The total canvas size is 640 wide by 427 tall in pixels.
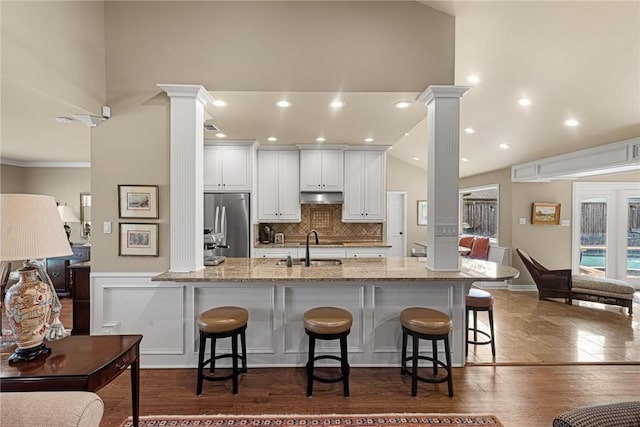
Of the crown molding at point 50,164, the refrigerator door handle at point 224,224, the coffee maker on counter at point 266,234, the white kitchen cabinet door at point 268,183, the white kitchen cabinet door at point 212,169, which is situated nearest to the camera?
the refrigerator door handle at point 224,224

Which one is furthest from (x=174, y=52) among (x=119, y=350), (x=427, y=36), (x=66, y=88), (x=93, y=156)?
(x=119, y=350)

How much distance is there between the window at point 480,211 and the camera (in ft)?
23.6

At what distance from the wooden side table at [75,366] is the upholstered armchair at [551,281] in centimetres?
608

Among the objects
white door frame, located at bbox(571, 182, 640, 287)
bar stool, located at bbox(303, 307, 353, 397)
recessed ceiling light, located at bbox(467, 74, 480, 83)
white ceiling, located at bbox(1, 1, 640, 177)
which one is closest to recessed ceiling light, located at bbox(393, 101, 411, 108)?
white ceiling, located at bbox(1, 1, 640, 177)

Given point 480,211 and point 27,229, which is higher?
point 480,211

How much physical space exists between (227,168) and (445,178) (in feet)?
11.1

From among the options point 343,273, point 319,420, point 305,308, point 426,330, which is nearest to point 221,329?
point 305,308

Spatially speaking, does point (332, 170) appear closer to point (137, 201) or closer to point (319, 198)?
point (319, 198)

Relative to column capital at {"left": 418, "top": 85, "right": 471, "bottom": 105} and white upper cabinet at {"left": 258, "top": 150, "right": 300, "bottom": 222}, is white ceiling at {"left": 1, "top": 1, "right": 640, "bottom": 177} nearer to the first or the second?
column capital at {"left": 418, "top": 85, "right": 471, "bottom": 105}

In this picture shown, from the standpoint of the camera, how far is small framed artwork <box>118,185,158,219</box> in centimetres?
297

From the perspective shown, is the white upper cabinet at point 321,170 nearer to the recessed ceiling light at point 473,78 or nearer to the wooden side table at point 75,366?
the recessed ceiling light at point 473,78

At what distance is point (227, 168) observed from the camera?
199 inches

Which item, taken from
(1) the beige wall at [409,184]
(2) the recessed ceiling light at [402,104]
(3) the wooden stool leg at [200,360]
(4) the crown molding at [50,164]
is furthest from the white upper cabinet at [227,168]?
(1) the beige wall at [409,184]

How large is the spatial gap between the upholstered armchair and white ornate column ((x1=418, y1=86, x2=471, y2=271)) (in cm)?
366
